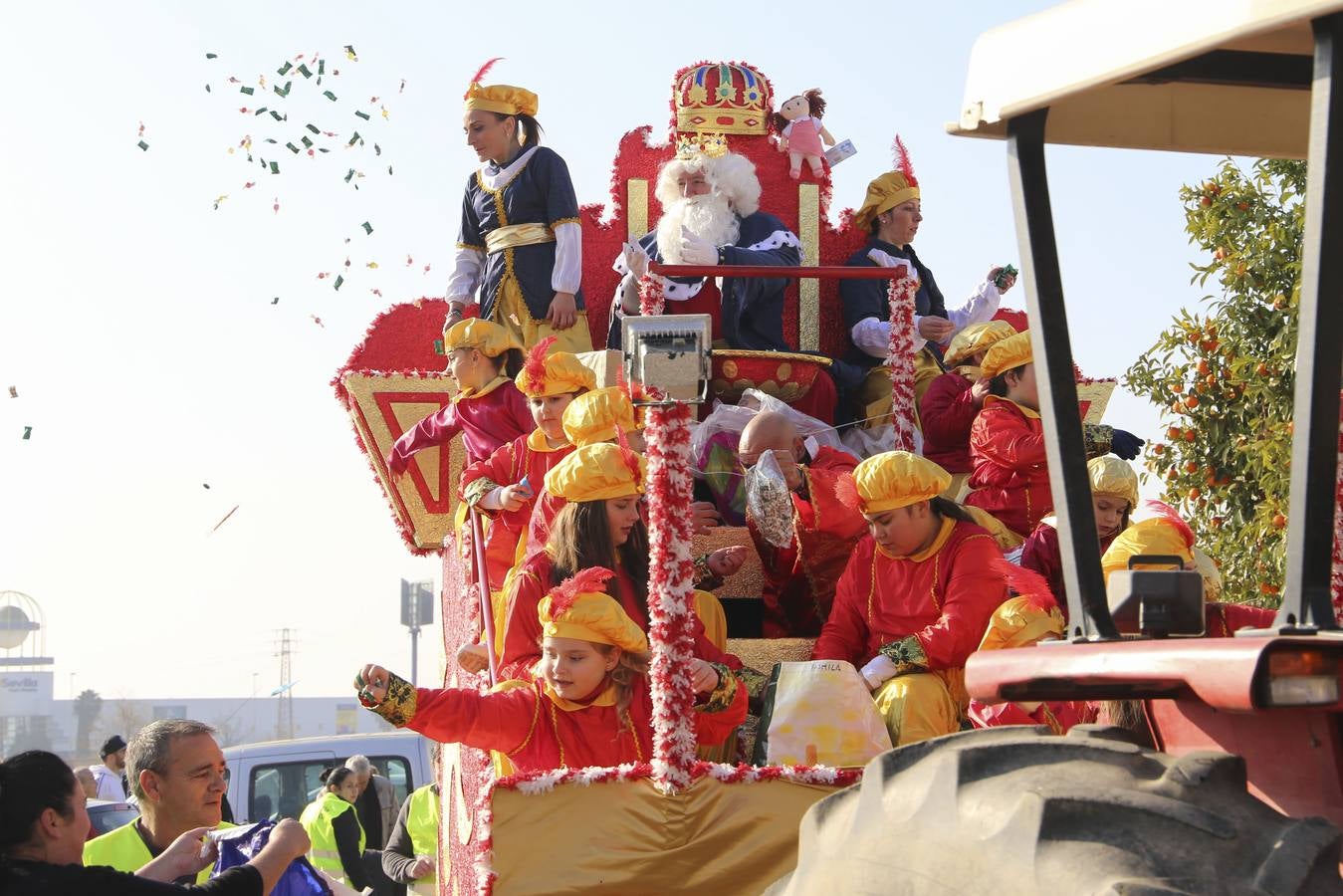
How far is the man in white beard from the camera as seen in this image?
8.69 meters

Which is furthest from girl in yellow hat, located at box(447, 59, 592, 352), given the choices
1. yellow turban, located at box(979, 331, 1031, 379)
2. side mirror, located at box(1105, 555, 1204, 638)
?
side mirror, located at box(1105, 555, 1204, 638)

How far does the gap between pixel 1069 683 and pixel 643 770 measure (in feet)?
8.68

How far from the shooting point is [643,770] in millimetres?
5027

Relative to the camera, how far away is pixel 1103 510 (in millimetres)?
6551

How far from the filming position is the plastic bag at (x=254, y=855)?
13.9 ft

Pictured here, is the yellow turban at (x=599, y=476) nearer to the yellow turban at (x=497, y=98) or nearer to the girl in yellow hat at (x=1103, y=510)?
the girl in yellow hat at (x=1103, y=510)

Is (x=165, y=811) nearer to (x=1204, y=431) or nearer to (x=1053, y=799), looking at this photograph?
(x=1053, y=799)

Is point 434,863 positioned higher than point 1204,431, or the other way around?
point 1204,431

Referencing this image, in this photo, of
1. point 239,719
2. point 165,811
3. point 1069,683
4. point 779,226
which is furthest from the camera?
point 239,719

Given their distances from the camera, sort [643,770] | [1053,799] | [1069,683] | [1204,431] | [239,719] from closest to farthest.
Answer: [1053,799]
[1069,683]
[643,770]
[1204,431]
[239,719]

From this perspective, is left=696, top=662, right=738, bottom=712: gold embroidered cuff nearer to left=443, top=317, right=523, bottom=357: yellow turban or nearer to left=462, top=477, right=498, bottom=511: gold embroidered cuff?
left=462, top=477, right=498, bottom=511: gold embroidered cuff

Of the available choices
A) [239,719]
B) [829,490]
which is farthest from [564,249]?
[239,719]

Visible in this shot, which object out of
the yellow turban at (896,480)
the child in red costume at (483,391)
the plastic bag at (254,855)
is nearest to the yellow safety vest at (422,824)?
the child in red costume at (483,391)

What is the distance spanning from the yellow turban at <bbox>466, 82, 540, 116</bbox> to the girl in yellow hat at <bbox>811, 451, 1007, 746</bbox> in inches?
144
